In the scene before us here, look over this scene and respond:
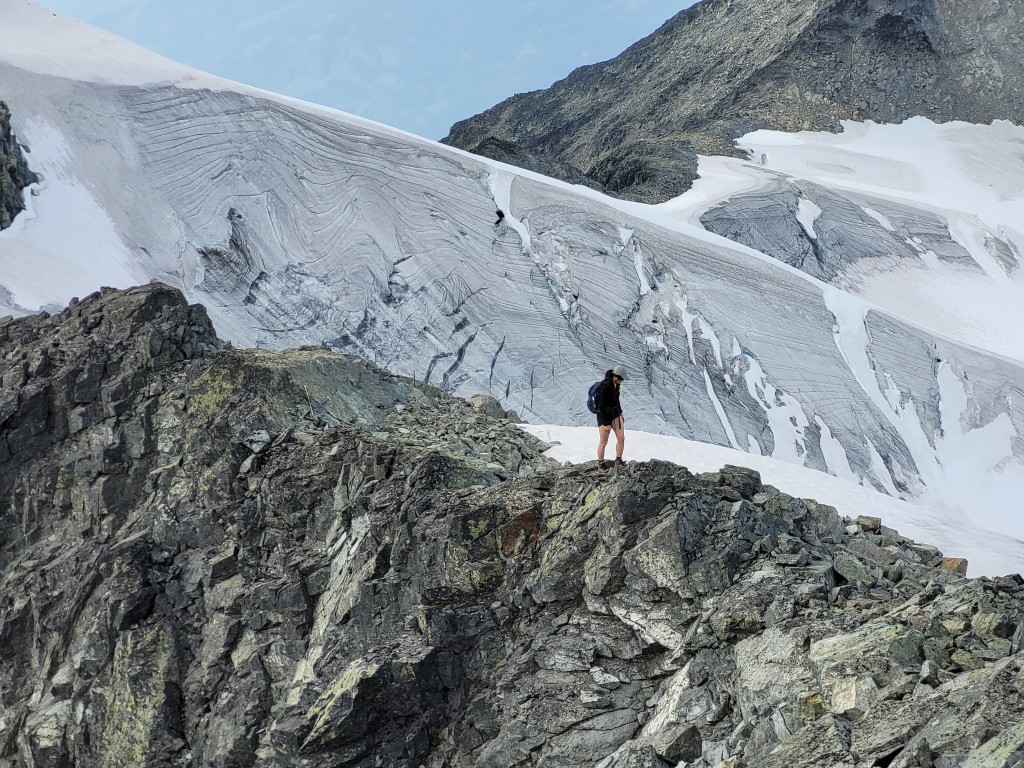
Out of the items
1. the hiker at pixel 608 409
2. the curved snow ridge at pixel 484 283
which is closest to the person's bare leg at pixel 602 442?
the hiker at pixel 608 409

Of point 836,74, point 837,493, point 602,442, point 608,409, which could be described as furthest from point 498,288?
point 836,74

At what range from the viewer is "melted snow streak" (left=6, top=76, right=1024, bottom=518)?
1187 inches

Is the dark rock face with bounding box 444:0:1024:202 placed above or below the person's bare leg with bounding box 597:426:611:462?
above

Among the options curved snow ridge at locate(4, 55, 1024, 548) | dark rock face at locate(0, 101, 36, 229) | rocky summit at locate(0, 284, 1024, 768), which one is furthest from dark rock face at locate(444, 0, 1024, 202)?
rocky summit at locate(0, 284, 1024, 768)

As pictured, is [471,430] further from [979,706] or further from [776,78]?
[776,78]

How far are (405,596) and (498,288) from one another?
19.9 metres

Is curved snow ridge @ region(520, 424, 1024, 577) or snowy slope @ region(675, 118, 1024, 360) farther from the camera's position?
snowy slope @ region(675, 118, 1024, 360)

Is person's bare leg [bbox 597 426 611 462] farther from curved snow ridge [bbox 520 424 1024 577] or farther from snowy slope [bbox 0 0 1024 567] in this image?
snowy slope [bbox 0 0 1024 567]

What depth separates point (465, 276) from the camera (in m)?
32.6

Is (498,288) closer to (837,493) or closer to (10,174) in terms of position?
(10,174)

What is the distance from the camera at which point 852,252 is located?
5056cm

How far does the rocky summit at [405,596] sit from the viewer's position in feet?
31.6

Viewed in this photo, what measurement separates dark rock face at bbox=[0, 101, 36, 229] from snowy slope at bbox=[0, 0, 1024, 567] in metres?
0.43

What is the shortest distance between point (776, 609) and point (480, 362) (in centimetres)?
2025
